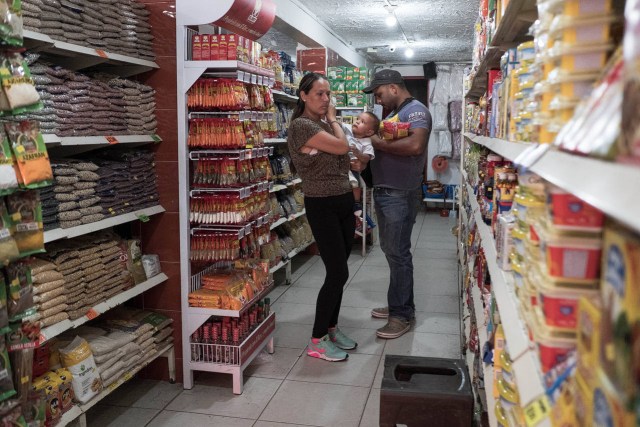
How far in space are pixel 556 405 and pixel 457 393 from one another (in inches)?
69.9

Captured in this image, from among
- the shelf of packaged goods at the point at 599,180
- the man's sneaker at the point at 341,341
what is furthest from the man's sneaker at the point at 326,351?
the shelf of packaged goods at the point at 599,180

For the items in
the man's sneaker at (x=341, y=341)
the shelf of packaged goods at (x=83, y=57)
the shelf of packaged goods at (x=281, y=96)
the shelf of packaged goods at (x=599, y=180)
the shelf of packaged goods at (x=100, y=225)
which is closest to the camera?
the shelf of packaged goods at (x=599, y=180)

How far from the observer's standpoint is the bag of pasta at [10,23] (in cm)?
194

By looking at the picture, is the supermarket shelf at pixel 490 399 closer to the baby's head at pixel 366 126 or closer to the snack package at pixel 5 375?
the snack package at pixel 5 375

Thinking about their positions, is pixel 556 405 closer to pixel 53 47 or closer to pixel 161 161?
pixel 53 47

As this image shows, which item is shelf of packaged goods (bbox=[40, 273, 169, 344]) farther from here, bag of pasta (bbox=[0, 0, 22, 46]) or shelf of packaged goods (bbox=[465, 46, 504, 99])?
shelf of packaged goods (bbox=[465, 46, 504, 99])

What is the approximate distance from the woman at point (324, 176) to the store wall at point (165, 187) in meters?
0.76

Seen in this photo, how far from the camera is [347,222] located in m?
3.91

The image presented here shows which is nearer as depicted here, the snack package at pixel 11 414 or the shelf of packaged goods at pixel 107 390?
the snack package at pixel 11 414

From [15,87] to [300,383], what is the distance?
2.44 m

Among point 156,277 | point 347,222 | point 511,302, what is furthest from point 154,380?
point 511,302

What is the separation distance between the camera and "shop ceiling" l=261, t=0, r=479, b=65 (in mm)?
7429

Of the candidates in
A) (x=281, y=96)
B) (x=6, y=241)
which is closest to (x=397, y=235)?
(x=281, y=96)

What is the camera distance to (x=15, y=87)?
6.61 ft
